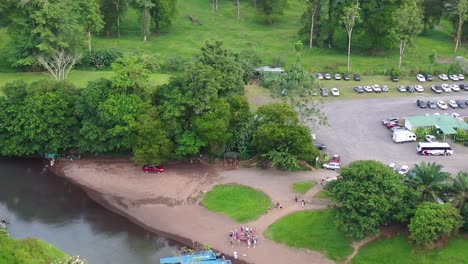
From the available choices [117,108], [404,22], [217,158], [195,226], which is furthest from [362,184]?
[404,22]

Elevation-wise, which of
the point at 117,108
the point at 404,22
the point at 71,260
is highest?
the point at 404,22

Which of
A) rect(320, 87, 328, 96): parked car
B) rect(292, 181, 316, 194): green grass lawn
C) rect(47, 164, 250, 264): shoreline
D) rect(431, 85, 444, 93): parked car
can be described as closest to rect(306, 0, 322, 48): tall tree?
rect(320, 87, 328, 96): parked car

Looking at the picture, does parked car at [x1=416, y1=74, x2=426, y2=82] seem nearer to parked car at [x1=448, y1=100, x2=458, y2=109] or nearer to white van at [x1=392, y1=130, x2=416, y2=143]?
parked car at [x1=448, y1=100, x2=458, y2=109]

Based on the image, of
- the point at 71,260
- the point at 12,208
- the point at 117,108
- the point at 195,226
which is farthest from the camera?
the point at 117,108

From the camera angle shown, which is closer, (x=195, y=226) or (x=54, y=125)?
(x=195, y=226)

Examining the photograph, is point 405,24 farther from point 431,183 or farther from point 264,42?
point 431,183

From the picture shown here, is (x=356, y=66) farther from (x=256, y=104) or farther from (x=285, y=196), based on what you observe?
(x=285, y=196)

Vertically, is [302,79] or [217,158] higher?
[302,79]
